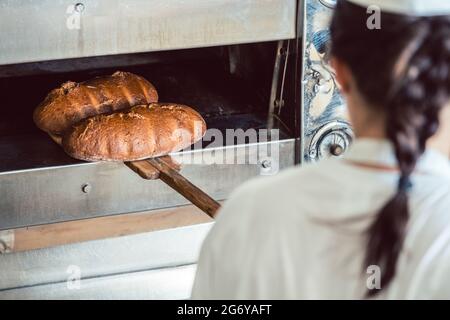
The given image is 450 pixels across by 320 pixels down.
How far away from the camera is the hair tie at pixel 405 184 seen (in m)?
1.13

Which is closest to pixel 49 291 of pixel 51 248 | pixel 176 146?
pixel 51 248

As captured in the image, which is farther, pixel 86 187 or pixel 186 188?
pixel 86 187

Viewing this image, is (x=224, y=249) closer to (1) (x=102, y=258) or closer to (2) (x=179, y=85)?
(1) (x=102, y=258)

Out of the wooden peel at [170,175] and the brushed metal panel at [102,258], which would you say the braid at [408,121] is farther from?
the brushed metal panel at [102,258]

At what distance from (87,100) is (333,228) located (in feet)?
4.85

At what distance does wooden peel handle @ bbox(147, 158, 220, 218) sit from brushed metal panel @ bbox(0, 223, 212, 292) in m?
0.43

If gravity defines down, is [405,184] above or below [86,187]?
above

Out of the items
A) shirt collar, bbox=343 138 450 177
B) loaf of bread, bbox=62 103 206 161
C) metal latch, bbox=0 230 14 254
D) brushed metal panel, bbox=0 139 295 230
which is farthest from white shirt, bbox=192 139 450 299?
metal latch, bbox=0 230 14 254

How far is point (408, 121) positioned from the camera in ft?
3.73

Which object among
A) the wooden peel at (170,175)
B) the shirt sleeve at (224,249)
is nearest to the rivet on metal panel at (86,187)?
the wooden peel at (170,175)

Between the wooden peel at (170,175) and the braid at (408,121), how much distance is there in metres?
0.87

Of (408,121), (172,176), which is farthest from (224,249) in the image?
(172,176)

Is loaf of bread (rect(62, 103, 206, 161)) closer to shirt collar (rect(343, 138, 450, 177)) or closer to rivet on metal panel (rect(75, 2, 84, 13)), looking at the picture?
rivet on metal panel (rect(75, 2, 84, 13))
